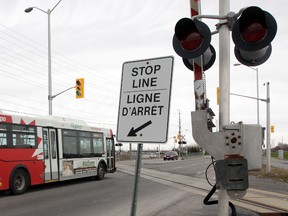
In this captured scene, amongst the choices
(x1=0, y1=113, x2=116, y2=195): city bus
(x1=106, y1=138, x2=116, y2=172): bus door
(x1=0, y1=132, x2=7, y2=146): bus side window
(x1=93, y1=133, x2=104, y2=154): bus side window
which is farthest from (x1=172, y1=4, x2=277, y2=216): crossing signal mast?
(x1=106, y1=138, x2=116, y2=172): bus door

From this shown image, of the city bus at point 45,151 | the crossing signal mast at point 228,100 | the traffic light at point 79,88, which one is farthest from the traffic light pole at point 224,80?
the traffic light at point 79,88

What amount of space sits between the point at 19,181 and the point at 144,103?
11777 mm

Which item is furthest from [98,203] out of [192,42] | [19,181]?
[192,42]

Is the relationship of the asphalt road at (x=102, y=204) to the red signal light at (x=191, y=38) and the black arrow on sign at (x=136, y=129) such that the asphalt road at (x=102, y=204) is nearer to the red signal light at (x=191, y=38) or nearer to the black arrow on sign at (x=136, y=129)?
the red signal light at (x=191, y=38)

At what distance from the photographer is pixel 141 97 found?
3.56 metres

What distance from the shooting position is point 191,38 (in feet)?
13.5

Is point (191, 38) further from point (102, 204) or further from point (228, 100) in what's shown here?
point (102, 204)

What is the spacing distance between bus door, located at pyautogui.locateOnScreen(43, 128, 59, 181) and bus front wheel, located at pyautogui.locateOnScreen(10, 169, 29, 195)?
1257 millimetres

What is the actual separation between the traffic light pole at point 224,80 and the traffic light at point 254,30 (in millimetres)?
327

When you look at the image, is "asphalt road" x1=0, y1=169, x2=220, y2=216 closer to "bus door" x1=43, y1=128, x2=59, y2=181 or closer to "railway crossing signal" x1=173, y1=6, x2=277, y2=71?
"bus door" x1=43, y1=128, x2=59, y2=181

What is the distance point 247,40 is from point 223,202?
1790 millimetres

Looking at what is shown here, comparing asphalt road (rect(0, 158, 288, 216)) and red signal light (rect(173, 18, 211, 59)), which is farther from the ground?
red signal light (rect(173, 18, 211, 59))

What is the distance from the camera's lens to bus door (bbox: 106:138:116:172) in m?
21.6

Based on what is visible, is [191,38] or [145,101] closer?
[145,101]
